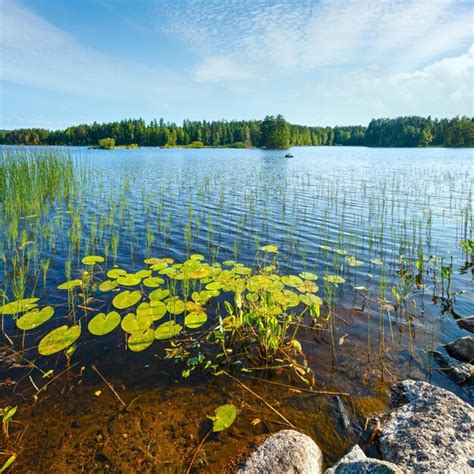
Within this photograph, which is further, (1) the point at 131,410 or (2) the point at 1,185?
(2) the point at 1,185

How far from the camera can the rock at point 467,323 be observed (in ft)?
14.5

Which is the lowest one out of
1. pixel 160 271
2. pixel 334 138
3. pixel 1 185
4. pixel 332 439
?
pixel 332 439

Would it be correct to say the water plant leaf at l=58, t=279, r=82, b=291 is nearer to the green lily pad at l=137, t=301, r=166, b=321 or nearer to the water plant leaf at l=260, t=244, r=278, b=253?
the green lily pad at l=137, t=301, r=166, b=321

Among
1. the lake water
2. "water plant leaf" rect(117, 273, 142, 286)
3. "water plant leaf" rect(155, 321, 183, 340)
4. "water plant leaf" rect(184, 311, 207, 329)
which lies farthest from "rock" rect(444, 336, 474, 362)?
"water plant leaf" rect(117, 273, 142, 286)

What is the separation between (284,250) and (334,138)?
14130 cm

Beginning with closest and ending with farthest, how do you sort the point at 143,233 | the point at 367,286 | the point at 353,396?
1. the point at 353,396
2. the point at 367,286
3. the point at 143,233

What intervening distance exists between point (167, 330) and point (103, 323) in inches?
39.6

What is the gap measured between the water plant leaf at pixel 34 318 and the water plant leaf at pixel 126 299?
98 centimetres

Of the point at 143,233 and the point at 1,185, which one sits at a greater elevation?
the point at 1,185

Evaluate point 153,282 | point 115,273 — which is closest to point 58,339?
point 153,282

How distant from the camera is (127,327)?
420 centimetres

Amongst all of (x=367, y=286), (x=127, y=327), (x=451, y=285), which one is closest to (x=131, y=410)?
(x=127, y=327)

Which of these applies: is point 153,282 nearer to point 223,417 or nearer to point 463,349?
point 223,417

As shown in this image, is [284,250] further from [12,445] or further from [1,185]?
[1,185]
